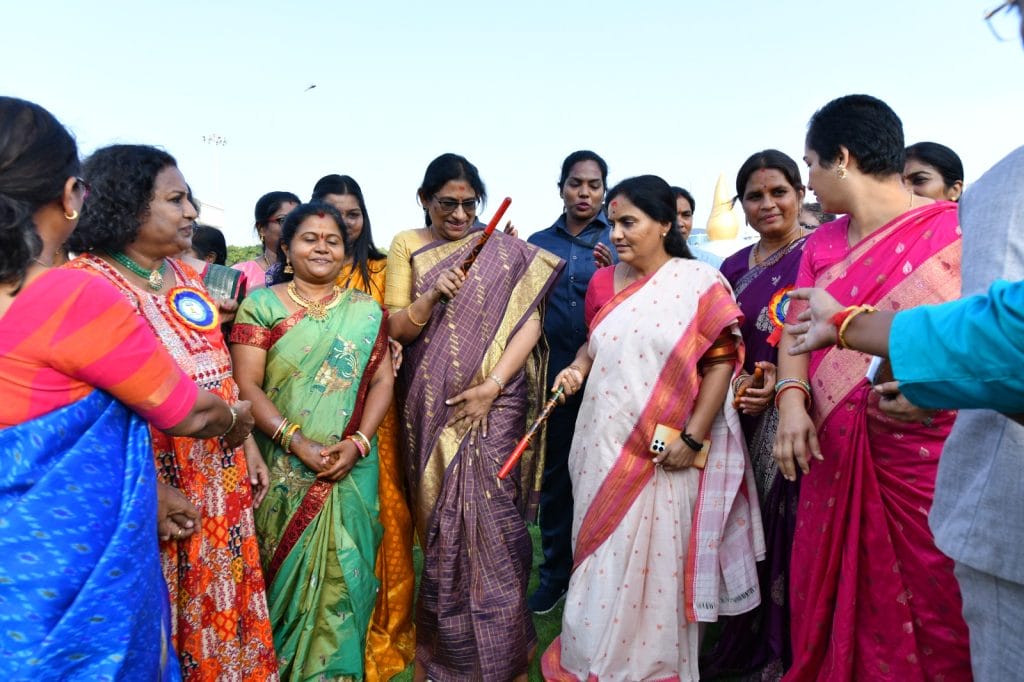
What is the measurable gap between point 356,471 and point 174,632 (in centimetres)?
98

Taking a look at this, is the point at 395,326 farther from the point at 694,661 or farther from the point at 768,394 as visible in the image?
the point at 694,661

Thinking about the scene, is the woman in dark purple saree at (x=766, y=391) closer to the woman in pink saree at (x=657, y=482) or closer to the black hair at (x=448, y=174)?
the woman in pink saree at (x=657, y=482)

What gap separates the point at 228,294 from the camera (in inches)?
129

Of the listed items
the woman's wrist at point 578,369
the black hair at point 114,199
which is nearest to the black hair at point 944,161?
the woman's wrist at point 578,369

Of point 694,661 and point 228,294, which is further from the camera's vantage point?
point 228,294

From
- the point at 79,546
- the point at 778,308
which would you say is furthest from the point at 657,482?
the point at 79,546

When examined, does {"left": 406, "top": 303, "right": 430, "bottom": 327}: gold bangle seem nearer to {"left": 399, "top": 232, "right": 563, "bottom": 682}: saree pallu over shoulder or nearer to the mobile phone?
{"left": 399, "top": 232, "right": 563, "bottom": 682}: saree pallu over shoulder

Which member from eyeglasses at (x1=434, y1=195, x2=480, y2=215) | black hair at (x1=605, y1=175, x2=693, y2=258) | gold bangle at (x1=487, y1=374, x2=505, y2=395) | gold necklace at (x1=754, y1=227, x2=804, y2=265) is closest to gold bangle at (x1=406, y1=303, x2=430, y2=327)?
gold bangle at (x1=487, y1=374, x2=505, y2=395)

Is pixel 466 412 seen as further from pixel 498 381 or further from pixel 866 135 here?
pixel 866 135

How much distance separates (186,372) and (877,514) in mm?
2465

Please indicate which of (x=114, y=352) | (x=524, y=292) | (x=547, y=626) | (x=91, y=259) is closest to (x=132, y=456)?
(x=114, y=352)

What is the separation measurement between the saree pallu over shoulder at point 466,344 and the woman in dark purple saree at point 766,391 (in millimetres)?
1041

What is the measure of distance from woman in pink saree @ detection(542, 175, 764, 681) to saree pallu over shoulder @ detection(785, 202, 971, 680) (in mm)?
490

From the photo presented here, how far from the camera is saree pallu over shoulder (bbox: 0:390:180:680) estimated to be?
1509mm
